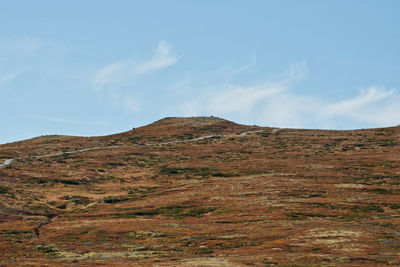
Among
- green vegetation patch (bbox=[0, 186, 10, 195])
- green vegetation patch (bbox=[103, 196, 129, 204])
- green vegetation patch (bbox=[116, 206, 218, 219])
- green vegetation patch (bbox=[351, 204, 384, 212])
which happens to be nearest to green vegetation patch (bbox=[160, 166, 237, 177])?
green vegetation patch (bbox=[103, 196, 129, 204])

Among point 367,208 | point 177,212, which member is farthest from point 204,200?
point 367,208

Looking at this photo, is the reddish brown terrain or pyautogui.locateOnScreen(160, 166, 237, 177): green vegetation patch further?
pyautogui.locateOnScreen(160, 166, 237, 177): green vegetation patch

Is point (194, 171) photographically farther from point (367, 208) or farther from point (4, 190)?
point (367, 208)

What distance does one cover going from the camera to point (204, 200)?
7219 cm

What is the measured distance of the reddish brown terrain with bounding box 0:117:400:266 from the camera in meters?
42.5

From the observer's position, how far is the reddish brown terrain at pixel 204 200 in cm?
4247

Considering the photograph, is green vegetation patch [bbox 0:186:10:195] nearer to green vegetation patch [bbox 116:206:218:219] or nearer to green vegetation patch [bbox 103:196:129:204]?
green vegetation patch [bbox 103:196:129:204]

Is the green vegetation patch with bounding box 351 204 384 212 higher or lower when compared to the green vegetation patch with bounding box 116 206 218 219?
lower

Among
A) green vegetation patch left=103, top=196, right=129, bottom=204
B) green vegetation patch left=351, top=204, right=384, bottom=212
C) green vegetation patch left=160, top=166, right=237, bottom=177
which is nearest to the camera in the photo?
green vegetation patch left=351, top=204, right=384, bottom=212

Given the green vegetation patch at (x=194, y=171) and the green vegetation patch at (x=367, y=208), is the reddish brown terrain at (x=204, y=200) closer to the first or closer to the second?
the green vegetation patch at (x=194, y=171)

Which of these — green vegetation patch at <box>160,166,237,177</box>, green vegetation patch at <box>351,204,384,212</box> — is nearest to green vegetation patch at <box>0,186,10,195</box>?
green vegetation patch at <box>160,166,237,177</box>

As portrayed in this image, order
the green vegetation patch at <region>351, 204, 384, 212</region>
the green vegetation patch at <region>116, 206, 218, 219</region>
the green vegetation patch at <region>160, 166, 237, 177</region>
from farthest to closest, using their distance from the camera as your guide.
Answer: the green vegetation patch at <region>160, 166, 237, 177</region> < the green vegetation patch at <region>116, 206, 218, 219</region> < the green vegetation patch at <region>351, 204, 384, 212</region>

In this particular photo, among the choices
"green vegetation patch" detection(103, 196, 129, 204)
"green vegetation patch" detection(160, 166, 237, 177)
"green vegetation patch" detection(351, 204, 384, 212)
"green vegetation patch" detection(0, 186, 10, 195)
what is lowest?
"green vegetation patch" detection(351, 204, 384, 212)

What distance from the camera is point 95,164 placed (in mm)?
106312
